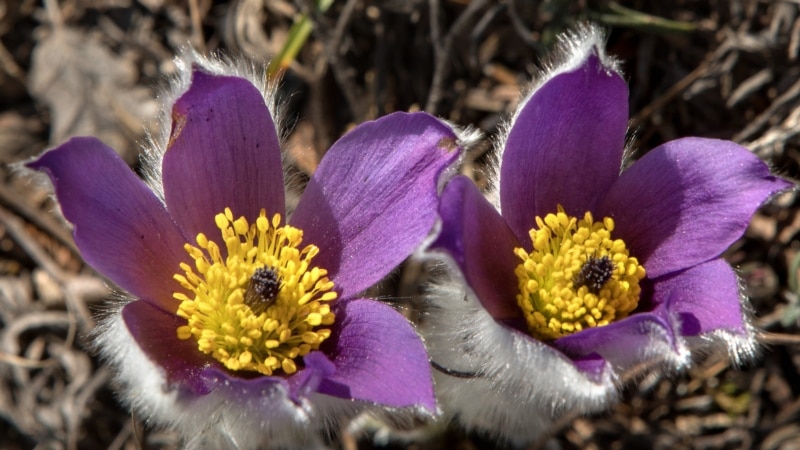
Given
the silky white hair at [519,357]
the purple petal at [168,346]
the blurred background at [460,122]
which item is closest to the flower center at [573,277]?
the silky white hair at [519,357]

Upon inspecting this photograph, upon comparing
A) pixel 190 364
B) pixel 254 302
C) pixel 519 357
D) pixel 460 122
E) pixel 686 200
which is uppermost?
pixel 686 200

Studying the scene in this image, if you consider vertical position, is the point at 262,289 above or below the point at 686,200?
below

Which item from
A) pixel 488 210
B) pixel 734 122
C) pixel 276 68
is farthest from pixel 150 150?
pixel 734 122

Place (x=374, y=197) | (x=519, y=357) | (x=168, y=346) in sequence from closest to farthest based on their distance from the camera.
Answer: (x=519, y=357) → (x=168, y=346) → (x=374, y=197)

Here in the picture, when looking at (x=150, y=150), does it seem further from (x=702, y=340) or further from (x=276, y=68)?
(x=702, y=340)

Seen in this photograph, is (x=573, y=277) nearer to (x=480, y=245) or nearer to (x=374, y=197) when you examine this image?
(x=480, y=245)

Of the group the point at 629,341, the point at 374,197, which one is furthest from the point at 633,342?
the point at 374,197
